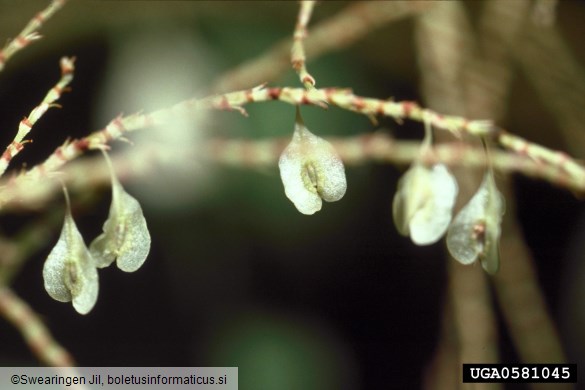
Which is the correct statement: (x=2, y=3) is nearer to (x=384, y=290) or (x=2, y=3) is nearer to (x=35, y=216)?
(x=35, y=216)

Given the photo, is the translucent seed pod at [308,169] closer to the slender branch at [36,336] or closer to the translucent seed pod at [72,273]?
the translucent seed pod at [72,273]

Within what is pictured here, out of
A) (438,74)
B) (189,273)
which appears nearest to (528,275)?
(438,74)

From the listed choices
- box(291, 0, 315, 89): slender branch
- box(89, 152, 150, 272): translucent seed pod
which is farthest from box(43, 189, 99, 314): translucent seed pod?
box(291, 0, 315, 89): slender branch

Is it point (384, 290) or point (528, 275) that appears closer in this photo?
point (528, 275)

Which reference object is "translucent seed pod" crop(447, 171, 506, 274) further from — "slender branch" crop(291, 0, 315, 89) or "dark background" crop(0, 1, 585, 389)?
"dark background" crop(0, 1, 585, 389)

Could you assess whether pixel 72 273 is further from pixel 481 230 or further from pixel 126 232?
pixel 481 230
